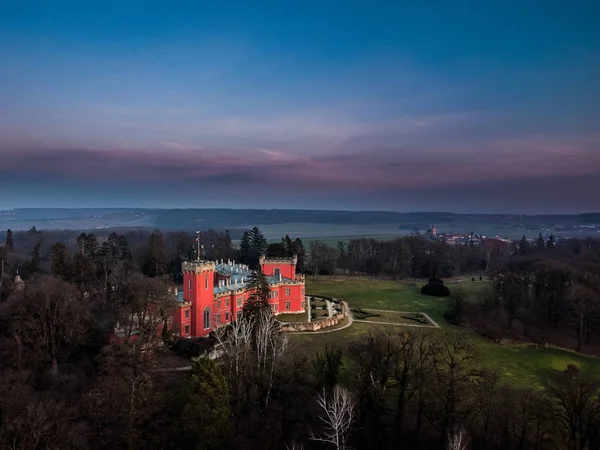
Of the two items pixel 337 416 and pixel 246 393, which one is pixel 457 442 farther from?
pixel 246 393

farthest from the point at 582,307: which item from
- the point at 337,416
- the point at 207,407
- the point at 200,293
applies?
the point at 207,407

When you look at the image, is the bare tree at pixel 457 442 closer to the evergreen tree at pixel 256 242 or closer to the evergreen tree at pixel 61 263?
the evergreen tree at pixel 61 263

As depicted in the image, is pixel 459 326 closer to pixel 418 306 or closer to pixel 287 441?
pixel 418 306

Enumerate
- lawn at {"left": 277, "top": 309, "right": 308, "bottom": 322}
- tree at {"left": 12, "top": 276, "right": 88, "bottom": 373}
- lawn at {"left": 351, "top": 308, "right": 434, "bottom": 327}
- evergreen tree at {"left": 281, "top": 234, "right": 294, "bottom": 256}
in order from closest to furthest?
tree at {"left": 12, "top": 276, "right": 88, "bottom": 373} → lawn at {"left": 277, "top": 309, "right": 308, "bottom": 322} → lawn at {"left": 351, "top": 308, "right": 434, "bottom": 327} → evergreen tree at {"left": 281, "top": 234, "right": 294, "bottom": 256}

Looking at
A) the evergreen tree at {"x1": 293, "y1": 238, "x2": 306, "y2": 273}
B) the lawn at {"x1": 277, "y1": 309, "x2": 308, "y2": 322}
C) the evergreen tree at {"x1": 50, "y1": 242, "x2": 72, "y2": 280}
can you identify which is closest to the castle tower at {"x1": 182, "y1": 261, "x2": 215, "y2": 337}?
the lawn at {"x1": 277, "y1": 309, "x2": 308, "y2": 322}

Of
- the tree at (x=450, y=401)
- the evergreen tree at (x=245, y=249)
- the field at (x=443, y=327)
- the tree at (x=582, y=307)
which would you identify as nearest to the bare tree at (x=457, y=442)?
the tree at (x=450, y=401)

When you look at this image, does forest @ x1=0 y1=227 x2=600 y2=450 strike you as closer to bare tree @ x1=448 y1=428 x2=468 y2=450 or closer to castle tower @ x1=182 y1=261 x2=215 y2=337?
bare tree @ x1=448 y1=428 x2=468 y2=450
